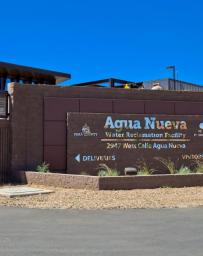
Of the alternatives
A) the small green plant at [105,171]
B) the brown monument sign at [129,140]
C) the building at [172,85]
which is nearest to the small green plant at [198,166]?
the brown monument sign at [129,140]

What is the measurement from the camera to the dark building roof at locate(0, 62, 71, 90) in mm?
24844

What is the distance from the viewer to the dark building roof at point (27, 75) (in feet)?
81.5

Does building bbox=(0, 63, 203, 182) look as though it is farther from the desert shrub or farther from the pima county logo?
the desert shrub

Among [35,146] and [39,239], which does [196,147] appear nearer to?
[35,146]

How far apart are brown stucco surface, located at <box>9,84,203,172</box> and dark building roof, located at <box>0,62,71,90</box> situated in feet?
18.6

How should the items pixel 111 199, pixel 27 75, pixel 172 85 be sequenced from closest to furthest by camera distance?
pixel 111 199
pixel 27 75
pixel 172 85

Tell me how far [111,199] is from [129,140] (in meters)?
6.19

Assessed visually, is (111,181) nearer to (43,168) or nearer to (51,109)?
(43,168)

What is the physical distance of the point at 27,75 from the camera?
26406 millimetres

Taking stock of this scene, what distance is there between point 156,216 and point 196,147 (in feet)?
33.4

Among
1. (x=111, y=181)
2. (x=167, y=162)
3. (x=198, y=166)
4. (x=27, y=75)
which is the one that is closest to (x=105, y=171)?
(x=167, y=162)

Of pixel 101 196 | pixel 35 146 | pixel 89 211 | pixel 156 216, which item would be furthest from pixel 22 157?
pixel 156 216

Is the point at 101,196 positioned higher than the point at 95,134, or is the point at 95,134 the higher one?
the point at 95,134

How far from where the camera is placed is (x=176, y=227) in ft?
34.0
